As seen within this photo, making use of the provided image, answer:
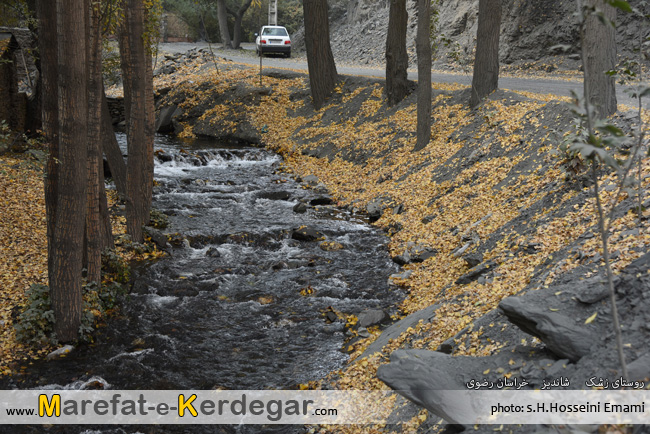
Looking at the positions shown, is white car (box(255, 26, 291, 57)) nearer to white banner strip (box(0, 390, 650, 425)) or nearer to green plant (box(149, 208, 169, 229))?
green plant (box(149, 208, 169, 229))

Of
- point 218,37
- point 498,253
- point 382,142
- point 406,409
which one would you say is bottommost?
point 406,409

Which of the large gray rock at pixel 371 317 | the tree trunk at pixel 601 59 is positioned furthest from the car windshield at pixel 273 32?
the large gray rock at pixel 371 317

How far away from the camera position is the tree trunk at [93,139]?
6750 millimetres

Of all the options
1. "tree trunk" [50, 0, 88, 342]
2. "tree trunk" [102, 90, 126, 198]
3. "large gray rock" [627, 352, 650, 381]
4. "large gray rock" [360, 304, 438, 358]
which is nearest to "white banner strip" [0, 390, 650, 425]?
"large gray rock" [360, 304, 438, 358]

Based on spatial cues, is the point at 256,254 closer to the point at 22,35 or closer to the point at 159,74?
the point at 22,35

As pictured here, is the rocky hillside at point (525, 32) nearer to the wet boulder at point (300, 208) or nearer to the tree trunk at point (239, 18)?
the wet boulder at point (300, 208)

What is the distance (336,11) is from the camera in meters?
38.4

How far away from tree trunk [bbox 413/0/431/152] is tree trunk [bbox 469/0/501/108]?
1206 mm

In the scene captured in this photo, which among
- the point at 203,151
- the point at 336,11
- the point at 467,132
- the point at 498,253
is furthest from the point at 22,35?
the point at 336,11

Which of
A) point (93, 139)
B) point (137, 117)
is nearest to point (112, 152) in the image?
point (137, 117)

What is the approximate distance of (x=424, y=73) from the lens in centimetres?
1262

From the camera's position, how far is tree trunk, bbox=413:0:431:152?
1220 centimetres

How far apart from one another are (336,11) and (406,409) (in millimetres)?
37642

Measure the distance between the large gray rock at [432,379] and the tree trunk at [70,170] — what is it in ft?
13.7
